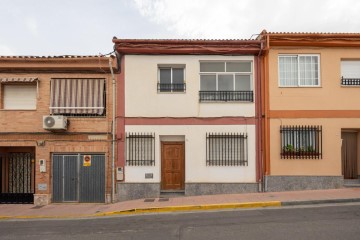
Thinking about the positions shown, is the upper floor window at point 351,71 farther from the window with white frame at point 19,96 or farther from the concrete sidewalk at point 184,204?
the window with white frame at point 19,96

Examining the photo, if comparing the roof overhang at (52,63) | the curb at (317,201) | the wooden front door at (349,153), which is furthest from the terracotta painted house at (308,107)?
the roof overhang at (52,63)

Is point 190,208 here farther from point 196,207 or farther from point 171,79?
point 171,79

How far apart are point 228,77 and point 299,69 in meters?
2.80

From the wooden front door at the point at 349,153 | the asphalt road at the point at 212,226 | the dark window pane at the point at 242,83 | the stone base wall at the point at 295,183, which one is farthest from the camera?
the wooden front door at the point at 349,153

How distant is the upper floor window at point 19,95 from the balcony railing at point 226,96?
668cm

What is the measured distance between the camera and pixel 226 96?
45.9ft

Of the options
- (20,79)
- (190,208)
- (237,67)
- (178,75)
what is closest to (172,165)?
(190,208)

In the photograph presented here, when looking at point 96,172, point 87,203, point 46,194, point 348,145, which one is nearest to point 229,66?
point 348,145

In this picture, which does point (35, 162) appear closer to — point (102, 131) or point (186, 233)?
point (102, 131)

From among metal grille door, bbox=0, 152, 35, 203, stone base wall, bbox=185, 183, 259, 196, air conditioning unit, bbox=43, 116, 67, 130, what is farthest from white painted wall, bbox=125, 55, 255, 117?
metal grille door, bbox=0, 152, 35, 203

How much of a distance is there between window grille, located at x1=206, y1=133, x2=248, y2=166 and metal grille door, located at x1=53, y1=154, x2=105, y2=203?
4.24 meters

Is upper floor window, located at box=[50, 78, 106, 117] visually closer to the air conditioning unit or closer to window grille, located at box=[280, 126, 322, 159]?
the air conditioning unit

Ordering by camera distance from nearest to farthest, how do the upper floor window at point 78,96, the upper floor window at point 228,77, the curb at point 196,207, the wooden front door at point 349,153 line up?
the curb at point 196,207 < the upper floor window at point 78,96 < the upper floor window at point 228,77 < the wooden front door at point 349,153

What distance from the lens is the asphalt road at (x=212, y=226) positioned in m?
7.78
